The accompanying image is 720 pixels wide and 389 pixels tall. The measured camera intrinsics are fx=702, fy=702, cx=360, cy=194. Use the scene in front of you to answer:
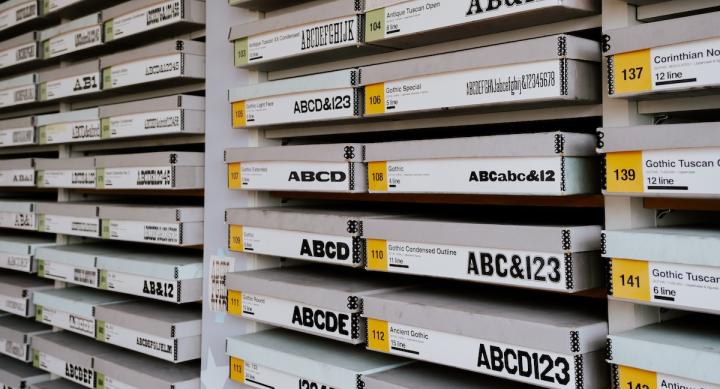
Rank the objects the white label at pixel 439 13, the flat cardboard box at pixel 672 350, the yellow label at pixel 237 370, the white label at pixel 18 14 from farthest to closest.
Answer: the white label at pixel 18 14, the yellow label at pixel 237 370, the white label at pixel 439 13, the flat cardboard box at pixel 672 350

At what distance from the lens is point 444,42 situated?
1360 mm

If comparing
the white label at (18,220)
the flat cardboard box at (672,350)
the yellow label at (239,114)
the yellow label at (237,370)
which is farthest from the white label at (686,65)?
the white label at (18,220)

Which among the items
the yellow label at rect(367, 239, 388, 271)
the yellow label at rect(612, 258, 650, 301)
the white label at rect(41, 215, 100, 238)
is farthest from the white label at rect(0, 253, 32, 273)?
the yellow label at rect(612, 258, 650, 301)

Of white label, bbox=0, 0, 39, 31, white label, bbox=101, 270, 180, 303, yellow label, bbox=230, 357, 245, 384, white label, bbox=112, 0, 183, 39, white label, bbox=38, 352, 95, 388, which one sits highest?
white label, bbox=0, 0, 39, 31

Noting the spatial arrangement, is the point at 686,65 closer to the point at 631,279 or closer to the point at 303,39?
the point at 631,279

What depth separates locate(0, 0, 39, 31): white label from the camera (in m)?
2.54

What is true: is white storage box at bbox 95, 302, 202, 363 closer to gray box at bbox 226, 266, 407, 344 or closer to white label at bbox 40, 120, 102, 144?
gray box at bbox 226, 266, 407, 344

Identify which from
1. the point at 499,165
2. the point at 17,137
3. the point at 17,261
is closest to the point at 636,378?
the point at 499,165

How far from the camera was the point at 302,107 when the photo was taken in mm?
1521

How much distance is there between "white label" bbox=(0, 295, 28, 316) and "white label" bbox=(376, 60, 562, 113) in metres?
1.72

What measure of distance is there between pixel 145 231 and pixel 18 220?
851 mm

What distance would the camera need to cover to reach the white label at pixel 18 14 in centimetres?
254

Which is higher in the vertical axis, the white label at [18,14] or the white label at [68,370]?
the white label at [18,14]

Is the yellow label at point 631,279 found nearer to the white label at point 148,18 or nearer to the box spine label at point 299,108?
the box spine label at point 299,108
